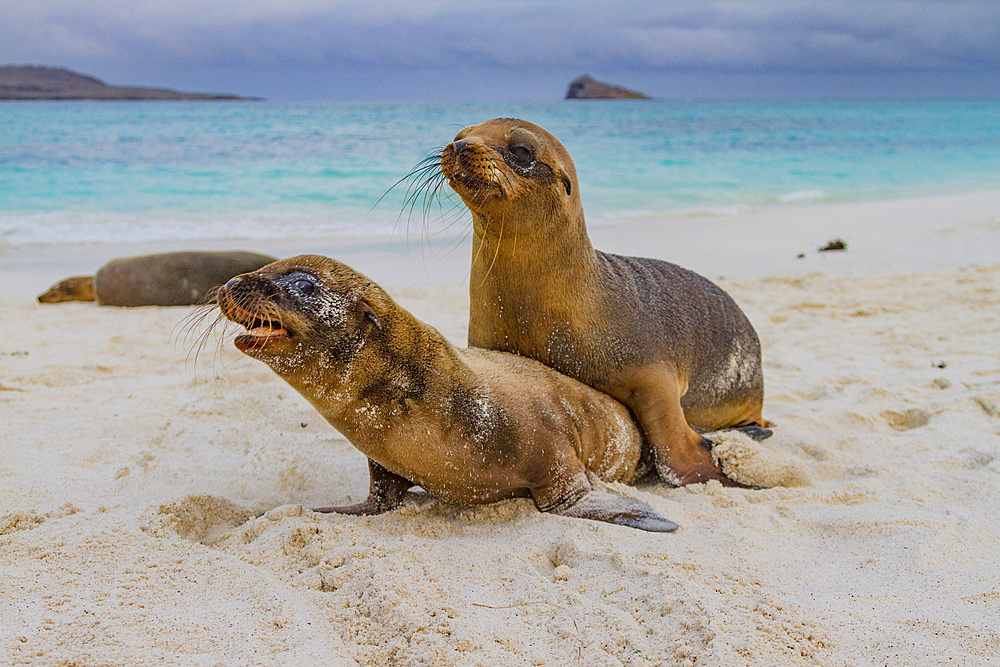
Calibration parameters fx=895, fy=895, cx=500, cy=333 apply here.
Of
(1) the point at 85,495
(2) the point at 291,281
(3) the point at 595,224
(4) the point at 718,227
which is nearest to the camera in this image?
(2) the point at 291,281

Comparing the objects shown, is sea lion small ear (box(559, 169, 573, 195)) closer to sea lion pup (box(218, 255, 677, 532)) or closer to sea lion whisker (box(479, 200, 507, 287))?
sea lion whisker (box(479, 200, 507, 287))

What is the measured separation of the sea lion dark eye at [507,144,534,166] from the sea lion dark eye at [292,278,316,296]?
39.3 inches

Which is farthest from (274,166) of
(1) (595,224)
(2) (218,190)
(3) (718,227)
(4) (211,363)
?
(4) (211,363)

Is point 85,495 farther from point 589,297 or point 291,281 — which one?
point 589,297

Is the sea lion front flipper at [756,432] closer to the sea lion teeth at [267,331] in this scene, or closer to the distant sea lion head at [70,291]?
the sea lion teeth at [267,331]

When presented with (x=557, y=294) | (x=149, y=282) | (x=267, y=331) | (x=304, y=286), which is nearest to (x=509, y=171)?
(x=557, y=294)

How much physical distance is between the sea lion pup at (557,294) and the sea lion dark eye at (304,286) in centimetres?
70

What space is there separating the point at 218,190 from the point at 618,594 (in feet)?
56.4

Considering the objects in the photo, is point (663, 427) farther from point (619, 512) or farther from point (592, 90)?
point (592, 90)

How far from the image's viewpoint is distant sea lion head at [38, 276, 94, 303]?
8.20 m

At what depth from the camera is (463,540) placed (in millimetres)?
2939

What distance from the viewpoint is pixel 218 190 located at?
Answer: 18.2 metres

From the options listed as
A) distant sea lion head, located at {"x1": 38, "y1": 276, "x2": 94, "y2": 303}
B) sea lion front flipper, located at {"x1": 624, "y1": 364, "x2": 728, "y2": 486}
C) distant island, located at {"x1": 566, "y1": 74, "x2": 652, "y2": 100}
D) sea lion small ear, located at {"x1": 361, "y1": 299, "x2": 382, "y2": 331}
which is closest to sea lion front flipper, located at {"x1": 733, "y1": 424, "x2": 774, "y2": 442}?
sea lion front flipper, located at {"x1": 624, "y1": 364, "x2": 728, "y2": 486}

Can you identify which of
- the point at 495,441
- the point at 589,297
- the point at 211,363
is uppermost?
the point at 589,297
